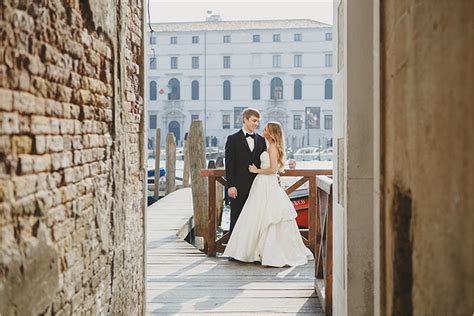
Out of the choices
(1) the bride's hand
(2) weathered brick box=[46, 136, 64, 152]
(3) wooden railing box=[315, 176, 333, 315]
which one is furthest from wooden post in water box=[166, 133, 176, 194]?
(2) weathered brick box=[46, 136, 64, 152]

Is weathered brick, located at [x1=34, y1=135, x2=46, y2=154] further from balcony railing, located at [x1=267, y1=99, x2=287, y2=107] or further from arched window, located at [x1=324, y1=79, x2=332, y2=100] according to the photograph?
arched window, located at [x1=324, y1=79, x2=332, y2=100]

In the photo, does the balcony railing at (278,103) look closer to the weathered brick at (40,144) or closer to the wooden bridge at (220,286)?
the wooden bridge at (220,286)

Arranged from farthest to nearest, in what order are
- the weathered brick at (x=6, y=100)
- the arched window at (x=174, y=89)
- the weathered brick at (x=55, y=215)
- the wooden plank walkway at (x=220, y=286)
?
1. the arched window at (x=174, y=89)
2. the wooden plank walkway at (x=220, y=286)
3. the weathered brick at (x=55, y=215)
4. the weathered brick at (x=6, y=100)

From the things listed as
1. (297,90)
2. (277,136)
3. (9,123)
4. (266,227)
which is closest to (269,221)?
(266,227)

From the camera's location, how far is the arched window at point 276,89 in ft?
198

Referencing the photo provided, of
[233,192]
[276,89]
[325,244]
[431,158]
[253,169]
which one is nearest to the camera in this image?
[431,158]

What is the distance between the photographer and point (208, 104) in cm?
6062

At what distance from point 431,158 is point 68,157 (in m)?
1.67

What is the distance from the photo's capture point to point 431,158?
6.79 ft

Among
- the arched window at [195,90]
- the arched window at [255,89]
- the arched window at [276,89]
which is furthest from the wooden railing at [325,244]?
the arched window at [195,90]

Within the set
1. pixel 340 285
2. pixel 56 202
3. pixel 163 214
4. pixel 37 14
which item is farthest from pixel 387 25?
pixel 163 214

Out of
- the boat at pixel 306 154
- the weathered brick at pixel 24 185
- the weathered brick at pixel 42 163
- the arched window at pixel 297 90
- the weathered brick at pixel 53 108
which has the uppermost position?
the arched window at pixel 297 90

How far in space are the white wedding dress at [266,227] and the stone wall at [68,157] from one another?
2.82 m

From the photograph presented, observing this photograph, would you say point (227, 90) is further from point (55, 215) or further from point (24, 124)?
point (24, 124)
